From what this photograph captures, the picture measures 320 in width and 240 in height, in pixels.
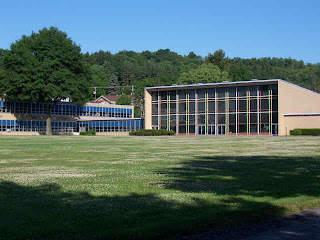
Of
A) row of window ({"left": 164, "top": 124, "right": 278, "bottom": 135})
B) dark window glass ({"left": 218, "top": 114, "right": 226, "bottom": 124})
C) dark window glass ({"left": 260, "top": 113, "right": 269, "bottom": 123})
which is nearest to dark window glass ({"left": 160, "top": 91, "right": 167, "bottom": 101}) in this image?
row of window ({"left": 164, "top": 124, "right": 278, "bottom": 135})

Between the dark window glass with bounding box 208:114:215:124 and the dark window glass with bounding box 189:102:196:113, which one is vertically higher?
the dark window glass with bounding box 189:102:196:113

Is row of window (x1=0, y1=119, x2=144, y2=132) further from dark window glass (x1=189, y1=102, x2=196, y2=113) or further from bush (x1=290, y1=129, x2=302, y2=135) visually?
bush (x1=290, y1=129, x2=302, y2=135)

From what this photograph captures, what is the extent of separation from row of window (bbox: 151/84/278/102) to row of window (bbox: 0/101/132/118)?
24283 millimetres

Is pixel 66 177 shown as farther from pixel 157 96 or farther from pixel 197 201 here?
pixel 157 96

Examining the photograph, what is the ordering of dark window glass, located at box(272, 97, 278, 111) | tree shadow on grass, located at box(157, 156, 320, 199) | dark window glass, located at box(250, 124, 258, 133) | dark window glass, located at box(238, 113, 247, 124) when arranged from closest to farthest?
tree shadow on grass, located at box(157, 156, 320, 199)
dark window glass, located at box(272, 97, 278, 111)
dark window glass, located at box(250, 124, 258, 133)
dark window glass, located at box(238, 113, 247, 124)

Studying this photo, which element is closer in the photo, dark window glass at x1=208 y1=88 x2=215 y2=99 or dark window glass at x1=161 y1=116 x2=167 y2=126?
dark window glass at x1=208 y1=88 x2=215 y2=99

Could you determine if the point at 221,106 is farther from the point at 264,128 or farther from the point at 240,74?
the point at 240,74

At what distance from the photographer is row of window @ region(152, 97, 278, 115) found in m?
80.9

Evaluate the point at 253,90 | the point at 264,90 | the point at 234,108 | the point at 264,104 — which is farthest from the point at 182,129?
the point at 264,90

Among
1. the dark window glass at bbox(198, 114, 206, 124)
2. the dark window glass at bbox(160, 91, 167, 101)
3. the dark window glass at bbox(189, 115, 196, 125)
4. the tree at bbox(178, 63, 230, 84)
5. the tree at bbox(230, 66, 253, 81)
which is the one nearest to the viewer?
the dark window glass at bbox(198, 114, 206, 124)

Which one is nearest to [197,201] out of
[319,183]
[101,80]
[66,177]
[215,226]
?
[215,226]

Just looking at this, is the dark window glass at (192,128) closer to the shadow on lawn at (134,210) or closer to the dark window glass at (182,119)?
the dark window glass at (182,119)


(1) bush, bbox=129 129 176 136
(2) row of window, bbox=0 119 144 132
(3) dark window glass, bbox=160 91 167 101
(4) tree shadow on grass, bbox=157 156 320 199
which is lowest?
(4) tree shadow on grass, bbox=157 156 320 199

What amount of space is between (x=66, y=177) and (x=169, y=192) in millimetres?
4610
